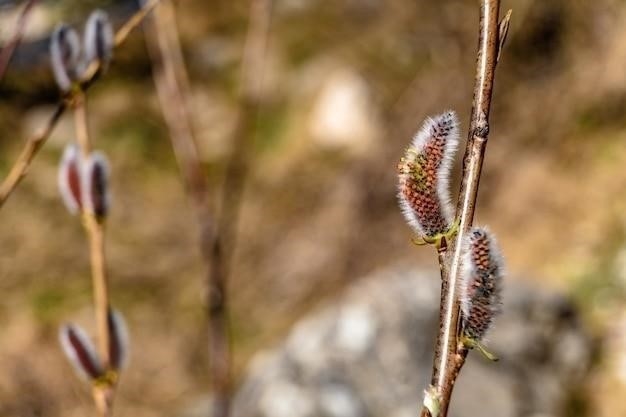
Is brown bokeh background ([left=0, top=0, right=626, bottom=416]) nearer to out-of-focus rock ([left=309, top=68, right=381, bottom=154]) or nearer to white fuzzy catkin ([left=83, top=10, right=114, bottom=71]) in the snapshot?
out-of-focus rock ([left=309, top=68, right=381, bottom=154])

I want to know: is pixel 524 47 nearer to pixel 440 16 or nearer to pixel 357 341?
pixel 440 16

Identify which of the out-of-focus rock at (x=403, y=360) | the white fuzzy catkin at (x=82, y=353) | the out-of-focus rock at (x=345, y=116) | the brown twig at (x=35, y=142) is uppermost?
the out-of-focus rock at (x=345, y=116)

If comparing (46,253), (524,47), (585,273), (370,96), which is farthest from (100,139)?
(585,273)

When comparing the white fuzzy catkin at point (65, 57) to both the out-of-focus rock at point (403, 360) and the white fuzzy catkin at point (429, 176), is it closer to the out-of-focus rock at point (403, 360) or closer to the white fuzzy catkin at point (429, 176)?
the white fuzzy catkin at point (429, 176)

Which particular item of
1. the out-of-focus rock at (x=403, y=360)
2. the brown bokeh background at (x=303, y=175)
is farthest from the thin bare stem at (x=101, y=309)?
the brown bokeh background at (x=303, y=175)

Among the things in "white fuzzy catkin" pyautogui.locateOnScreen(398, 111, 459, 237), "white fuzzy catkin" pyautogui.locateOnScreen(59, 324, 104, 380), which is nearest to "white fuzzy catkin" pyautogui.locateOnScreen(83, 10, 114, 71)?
"white fuzzy catkin" pyautogui.locateOnScreen(59, 324, 104, 380)

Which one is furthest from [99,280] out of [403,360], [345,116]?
[345,116]
